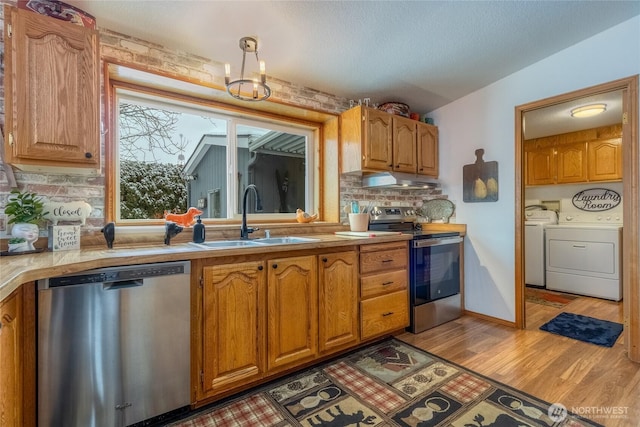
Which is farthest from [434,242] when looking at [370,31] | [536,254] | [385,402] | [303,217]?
[536,254]

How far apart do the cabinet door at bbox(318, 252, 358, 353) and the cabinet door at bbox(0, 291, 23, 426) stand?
150cm

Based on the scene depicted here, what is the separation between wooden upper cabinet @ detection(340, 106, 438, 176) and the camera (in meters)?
2.80

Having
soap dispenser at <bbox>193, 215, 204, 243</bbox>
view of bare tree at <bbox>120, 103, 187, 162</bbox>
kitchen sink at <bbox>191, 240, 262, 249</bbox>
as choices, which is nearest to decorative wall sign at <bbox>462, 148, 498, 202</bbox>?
kitchen sink at <bbox>191, 240, 262, 249</bbox>

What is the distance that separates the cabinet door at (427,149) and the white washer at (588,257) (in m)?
2.10

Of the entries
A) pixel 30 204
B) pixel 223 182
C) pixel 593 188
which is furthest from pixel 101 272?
pixel 593 188

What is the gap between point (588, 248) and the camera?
370 centimetres

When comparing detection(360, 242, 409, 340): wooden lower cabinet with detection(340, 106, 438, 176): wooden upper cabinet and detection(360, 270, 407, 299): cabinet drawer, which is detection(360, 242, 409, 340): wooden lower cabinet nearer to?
detection(360, 270, 407, 299): cabinet drawer

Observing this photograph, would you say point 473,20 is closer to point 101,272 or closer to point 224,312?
point 224,312

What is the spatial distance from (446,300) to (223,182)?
2.43 m

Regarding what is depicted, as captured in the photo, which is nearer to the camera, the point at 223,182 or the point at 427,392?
the point at 427,392

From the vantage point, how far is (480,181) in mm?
3072

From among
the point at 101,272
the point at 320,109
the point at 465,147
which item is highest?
the point at 320,109

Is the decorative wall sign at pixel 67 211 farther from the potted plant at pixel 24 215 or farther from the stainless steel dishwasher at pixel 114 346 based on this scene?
the stainless steel dishwasher at pixel 114 346

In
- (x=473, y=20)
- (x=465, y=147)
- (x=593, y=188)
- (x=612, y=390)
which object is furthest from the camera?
(x=593, y=188)
